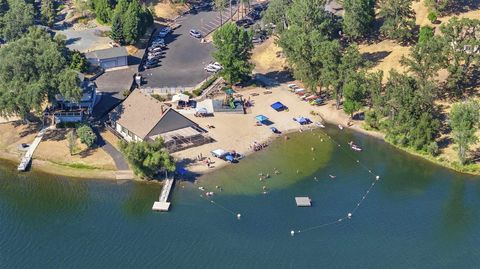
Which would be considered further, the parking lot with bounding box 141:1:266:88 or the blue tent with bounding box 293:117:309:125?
the parking lot with bounding box 141:1:266:88

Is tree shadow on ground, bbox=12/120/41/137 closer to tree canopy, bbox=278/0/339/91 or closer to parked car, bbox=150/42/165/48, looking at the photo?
parked car, bbox=150/42/165/48

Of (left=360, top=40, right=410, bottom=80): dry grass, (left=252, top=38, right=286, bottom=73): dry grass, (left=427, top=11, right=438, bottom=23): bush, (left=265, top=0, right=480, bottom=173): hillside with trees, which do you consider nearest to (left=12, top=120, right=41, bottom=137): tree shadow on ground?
(left=252, top=38, right=286, bottom=73): dry grass

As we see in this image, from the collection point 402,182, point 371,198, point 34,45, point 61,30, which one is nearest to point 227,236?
point 371,198

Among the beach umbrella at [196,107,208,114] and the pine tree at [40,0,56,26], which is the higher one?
the pine tree at [40,0,56,26]

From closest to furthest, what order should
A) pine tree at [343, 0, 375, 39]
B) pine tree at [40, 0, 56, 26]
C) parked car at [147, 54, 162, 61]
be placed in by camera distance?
pine tree at [343, 0, 375, 39]
parked car at [147, 54, 162, 61]
pine tree at [40, 0, 56, 26]

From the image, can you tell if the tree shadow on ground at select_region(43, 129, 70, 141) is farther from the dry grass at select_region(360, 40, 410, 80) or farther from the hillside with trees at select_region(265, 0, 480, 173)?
the dry grass at select_region(360, 40, 410, 80)

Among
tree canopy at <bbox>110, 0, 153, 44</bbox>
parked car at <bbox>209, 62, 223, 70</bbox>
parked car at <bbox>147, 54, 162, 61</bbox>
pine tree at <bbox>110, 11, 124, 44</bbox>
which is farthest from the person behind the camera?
pine tree at <bbox>110, 11, 124, 44</bbox>

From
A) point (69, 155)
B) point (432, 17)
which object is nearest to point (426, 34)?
point (432, 17)
